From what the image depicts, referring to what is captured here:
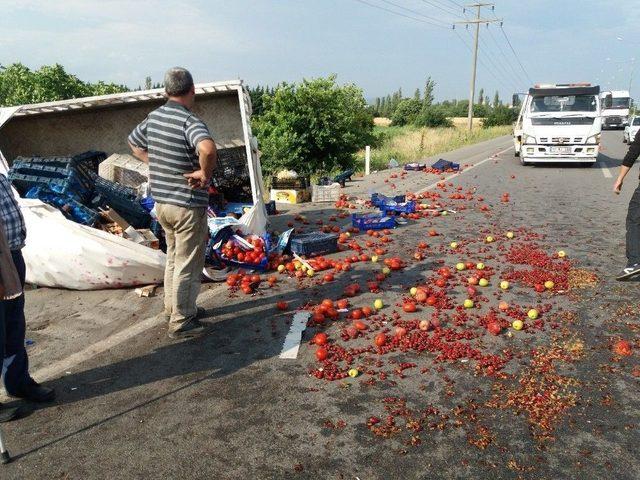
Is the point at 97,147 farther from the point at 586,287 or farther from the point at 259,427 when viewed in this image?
the point at 586,287

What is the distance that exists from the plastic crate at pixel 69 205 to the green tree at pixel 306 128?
11771mm

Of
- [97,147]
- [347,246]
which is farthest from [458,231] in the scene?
[97,147]

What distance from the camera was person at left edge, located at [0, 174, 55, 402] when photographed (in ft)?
11.7

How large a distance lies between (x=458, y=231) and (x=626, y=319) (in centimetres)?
394

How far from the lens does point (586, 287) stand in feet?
19.0

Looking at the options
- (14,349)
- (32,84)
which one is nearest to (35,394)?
(14,349)

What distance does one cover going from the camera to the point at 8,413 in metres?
3.52

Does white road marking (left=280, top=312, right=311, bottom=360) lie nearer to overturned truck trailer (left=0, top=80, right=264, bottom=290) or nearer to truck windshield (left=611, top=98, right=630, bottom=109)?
overturned truck trailer (left=0, top=80, right=264, bottom=290)

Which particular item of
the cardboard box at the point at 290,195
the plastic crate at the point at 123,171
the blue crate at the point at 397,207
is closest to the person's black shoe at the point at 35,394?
the plastic crate at the point at 123,171

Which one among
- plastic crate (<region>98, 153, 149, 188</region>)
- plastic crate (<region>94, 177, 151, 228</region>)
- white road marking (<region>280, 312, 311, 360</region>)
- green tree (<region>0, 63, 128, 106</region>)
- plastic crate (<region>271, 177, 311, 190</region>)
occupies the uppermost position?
green tree (<region>0, 63, 128, 106</region>)

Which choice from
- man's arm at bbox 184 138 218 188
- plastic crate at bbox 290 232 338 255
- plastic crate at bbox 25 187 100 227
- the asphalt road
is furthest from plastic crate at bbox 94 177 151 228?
man's arm at bbox 184 138 218 188

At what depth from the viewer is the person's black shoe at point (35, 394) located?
3.70m

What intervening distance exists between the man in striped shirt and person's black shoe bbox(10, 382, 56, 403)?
1239mm

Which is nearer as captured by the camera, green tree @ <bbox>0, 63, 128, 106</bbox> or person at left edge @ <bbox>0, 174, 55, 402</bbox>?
person at left edge @ <bbox>0, 174, 55, 402</bbox>
